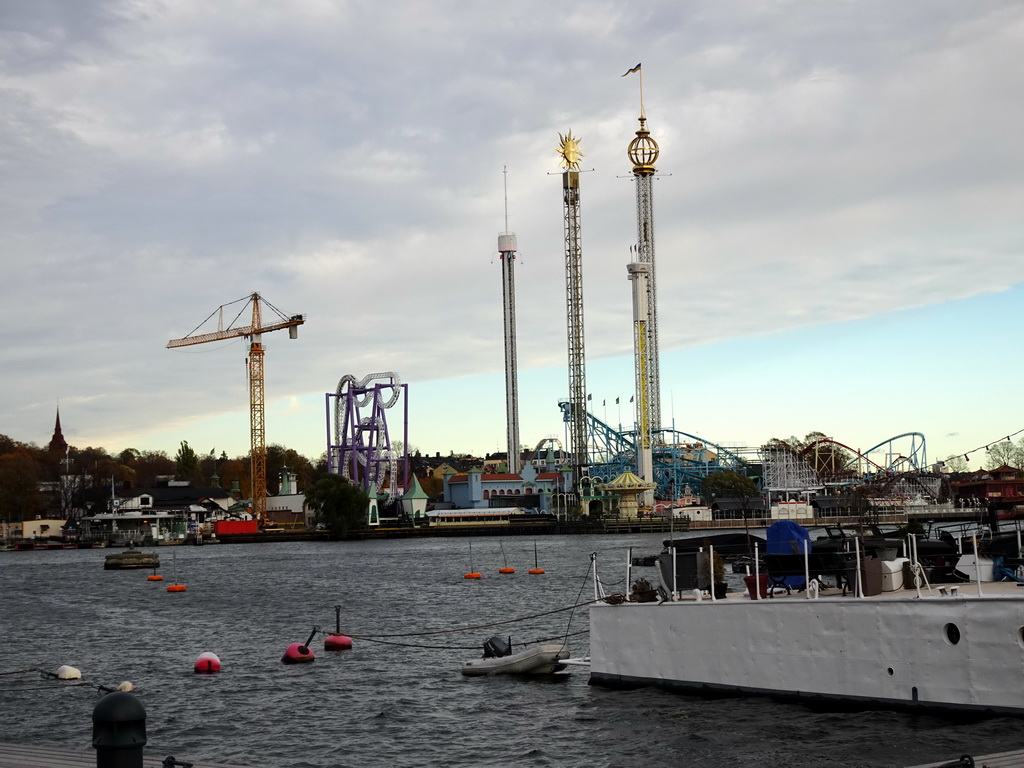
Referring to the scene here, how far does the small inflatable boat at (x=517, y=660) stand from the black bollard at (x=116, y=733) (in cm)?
2061

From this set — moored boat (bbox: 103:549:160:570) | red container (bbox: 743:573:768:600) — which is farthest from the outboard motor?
moored boat (bbox: 103:549:160:570)

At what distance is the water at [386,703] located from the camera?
19406mm

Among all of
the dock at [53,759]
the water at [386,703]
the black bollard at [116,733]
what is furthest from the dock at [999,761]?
the dock at [53,759]

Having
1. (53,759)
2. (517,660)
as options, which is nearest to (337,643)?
(517,660)

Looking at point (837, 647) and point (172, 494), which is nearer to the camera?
point (837, 647)

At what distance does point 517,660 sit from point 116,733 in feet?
69.1

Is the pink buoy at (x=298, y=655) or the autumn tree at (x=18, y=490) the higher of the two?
the autumn tree at (x=18, y=490)

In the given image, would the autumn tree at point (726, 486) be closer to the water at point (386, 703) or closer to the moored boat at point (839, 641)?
the water at point (386, 703)

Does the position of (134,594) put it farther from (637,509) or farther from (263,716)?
(637,509)

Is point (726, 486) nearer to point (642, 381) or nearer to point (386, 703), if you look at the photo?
point (642, 381)

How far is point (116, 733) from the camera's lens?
877 centimetres

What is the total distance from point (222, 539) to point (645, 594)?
152 metres

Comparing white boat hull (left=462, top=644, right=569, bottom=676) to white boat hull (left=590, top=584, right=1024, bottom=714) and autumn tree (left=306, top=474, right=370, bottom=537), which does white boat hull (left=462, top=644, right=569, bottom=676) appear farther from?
autumn tree (left=306, top=474, right=370, bottom=537)

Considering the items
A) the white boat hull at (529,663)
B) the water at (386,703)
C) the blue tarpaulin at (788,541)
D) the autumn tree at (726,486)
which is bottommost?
the water at (386,703)
